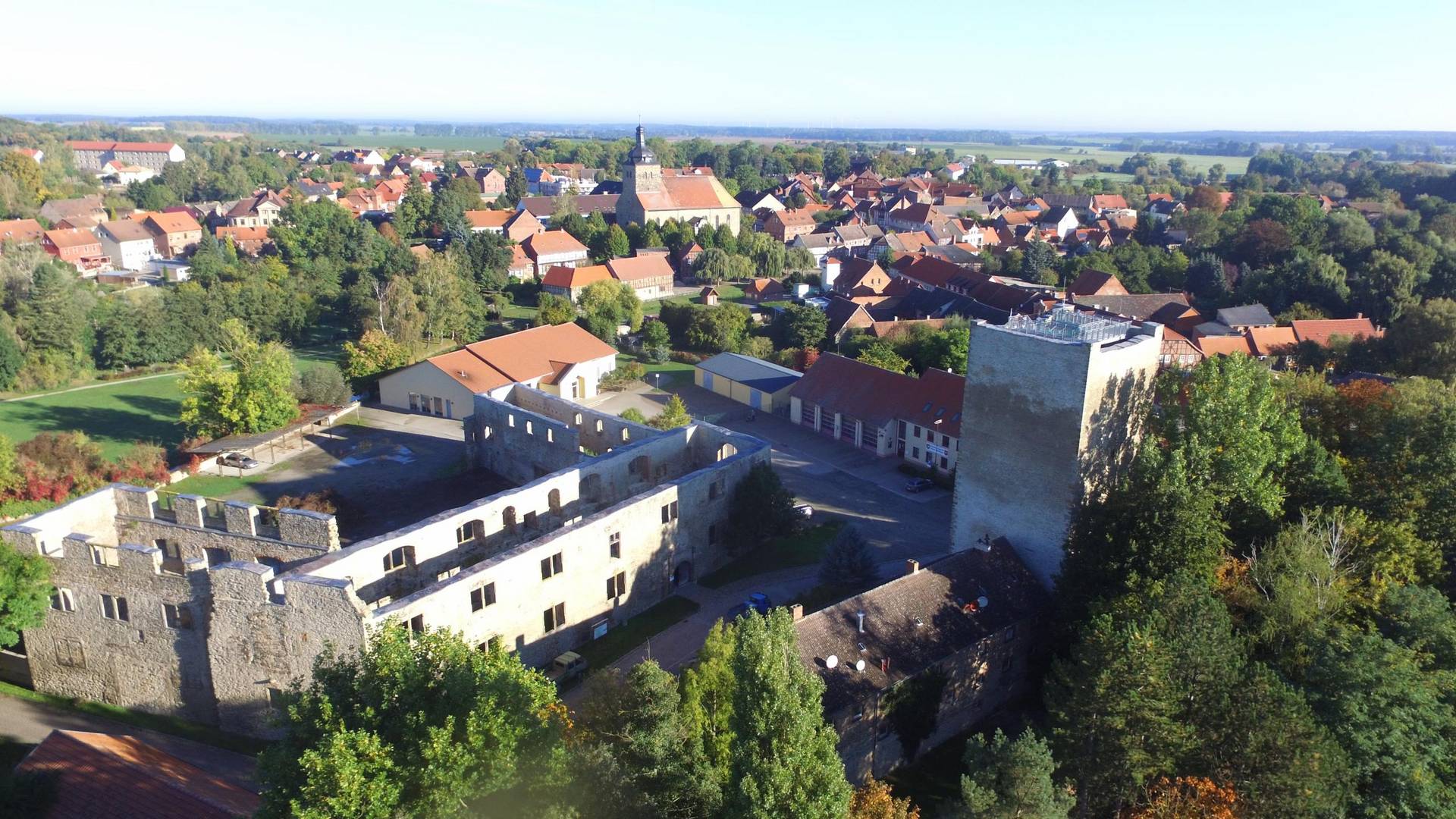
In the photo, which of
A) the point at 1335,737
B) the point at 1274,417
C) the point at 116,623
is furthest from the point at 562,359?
the point at 1335,737

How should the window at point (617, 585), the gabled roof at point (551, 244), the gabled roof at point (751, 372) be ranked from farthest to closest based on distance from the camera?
the gabled roof at point (551, 244) < the gabled roof at point (751, 372) < the window at point (617, 585)

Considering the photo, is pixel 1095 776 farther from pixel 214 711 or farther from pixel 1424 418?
pixel 214 711

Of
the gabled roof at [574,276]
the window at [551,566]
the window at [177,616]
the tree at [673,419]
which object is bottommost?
the tree at [673,419]

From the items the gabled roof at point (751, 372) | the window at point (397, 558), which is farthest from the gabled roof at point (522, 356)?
the window at point (397, 558)

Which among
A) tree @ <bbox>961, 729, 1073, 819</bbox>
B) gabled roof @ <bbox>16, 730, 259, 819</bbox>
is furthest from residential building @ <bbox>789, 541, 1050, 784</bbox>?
gabled roof @ <bbox>16, 730, 259, 819</bbox>

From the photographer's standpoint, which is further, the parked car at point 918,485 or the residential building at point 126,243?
the residential building at point 126,243

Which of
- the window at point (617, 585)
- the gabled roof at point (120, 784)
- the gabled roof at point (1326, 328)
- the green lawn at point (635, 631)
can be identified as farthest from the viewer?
the gabled roof at point (1326, 328)

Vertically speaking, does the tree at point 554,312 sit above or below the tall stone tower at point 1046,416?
below

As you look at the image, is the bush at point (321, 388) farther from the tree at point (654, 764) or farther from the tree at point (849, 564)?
the tree at point (654, 764)
